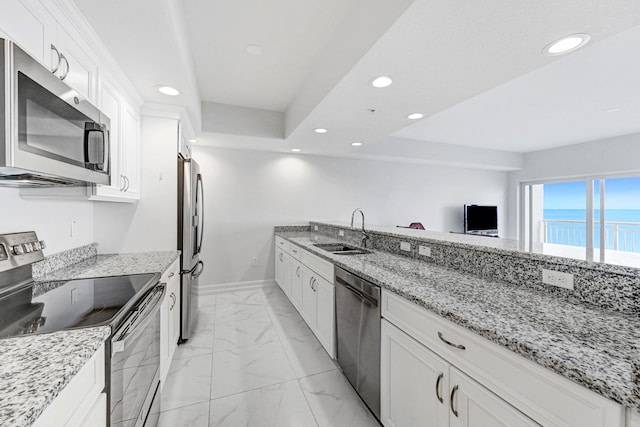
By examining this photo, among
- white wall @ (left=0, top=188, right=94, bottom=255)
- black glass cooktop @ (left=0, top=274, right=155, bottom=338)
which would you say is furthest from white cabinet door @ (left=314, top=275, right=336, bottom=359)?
white wall @ (left=0, top=188, right=94, bottom=255)

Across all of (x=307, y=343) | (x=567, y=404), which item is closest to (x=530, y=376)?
(x=567, y=404)

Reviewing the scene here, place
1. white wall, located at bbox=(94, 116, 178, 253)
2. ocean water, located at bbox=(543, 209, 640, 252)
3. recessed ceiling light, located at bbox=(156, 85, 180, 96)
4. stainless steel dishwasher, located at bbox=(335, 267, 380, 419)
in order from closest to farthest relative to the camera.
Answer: stainless steel dishwasher, located at bbox=(335, 267, 380, 419) → recessed ceiling light, located at bbox=(156, 85, 180, 96) → white wall, located at bbox=(94, 116, 178, 253) → ocean water, located at bbox=(543, 209, 640, 252)

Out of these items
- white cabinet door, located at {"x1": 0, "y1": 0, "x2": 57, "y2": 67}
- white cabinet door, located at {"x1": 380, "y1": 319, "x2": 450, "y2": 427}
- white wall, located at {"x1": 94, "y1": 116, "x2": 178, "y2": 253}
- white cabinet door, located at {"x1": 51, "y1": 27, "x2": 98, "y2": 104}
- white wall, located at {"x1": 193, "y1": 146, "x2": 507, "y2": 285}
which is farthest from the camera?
white wall, located at {"x1": 193, "y1": 146, "x2": 507, "y2": 285}

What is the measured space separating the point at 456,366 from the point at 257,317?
8.26 ft

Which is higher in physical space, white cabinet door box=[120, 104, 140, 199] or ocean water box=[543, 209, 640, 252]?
white cabinet door box=[120, 104, 140, 199]

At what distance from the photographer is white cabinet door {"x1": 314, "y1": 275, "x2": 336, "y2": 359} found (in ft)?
7.03

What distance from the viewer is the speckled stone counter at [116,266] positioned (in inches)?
63.4

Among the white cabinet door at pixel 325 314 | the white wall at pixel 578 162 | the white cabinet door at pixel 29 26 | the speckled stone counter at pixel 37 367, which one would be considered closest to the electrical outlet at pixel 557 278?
the white cabinet door at pixel 325 314

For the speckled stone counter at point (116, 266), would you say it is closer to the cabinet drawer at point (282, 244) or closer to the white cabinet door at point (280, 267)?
the cabinet drawer at point (282, 244)

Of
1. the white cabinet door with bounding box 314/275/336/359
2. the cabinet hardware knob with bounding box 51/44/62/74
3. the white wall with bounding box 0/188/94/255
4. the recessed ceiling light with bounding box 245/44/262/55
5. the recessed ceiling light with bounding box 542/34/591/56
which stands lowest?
the white cabinet door with bounding box 314/275/336/359

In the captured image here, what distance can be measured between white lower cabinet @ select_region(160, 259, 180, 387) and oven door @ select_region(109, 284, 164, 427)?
0.30 meters

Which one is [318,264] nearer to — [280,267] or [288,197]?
[280,267]

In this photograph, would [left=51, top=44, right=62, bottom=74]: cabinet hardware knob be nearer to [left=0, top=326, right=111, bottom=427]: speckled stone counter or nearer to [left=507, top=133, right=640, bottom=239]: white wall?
[left=0, top=326, right=111, bottom=427]: speckled stone counter

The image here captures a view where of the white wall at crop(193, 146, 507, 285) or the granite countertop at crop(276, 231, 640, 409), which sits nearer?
the granite countertop at crop(276, 231, 640, 409)
